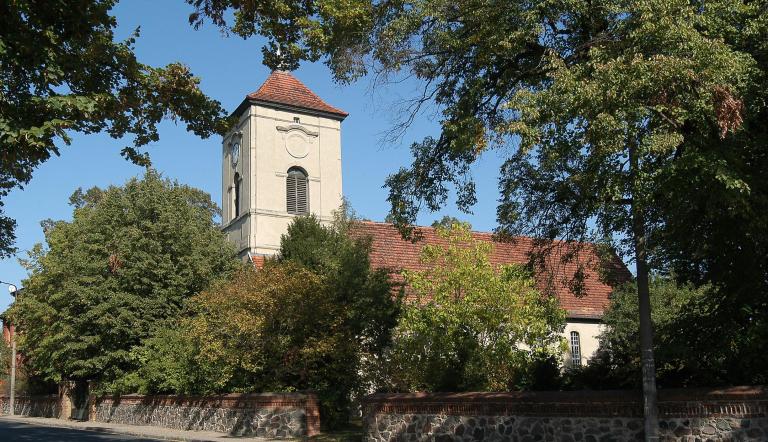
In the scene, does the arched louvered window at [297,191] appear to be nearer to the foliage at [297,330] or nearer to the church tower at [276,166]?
the church tower at [276,166]

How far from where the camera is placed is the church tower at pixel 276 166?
1443 inches

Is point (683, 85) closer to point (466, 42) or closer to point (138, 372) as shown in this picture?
point (466, 42)

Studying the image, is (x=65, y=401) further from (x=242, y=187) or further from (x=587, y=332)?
(x=587, y=332)

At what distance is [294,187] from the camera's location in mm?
38156

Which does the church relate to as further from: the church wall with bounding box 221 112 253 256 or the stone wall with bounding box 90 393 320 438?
the stone wall with bounding box 90 393 320 438

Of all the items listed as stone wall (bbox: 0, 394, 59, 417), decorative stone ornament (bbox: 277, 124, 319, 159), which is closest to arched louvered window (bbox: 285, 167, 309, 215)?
decorative stone ornament (bbox: 277, 124, 319, 159)

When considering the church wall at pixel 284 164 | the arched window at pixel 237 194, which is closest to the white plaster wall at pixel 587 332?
the church wall at pixel 284 164

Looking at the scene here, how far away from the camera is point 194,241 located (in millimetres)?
31078

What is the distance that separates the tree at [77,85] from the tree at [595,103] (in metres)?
1.50

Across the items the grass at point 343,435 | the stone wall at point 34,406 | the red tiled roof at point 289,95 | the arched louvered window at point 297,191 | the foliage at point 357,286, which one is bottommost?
the stone wall at point 34,406

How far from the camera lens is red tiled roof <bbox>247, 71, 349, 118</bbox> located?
128 ft

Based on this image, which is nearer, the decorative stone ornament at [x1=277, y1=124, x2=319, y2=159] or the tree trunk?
the tree trunk

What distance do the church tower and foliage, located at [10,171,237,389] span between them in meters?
3.84

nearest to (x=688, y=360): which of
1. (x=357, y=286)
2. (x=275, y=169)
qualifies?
(x=357, y=286)
